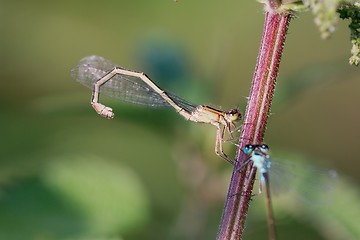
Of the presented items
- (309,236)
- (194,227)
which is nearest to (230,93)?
(309,236)

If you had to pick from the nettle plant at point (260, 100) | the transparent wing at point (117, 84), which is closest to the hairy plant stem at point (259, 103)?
the nettle plant at point (260, 100)

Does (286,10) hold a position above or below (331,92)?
below

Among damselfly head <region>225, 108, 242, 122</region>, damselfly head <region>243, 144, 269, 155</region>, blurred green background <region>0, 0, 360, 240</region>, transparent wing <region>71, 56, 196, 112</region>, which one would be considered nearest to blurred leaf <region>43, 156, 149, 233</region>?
blurred green background <region>0, 0, 360, 240</region>

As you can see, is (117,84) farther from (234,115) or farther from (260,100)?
(260,100)

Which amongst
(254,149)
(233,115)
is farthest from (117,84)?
(254,149)

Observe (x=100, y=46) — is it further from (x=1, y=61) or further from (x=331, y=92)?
(x=331, y=92)

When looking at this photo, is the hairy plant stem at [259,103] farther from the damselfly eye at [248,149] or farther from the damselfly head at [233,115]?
the damselfly head at [233,115]

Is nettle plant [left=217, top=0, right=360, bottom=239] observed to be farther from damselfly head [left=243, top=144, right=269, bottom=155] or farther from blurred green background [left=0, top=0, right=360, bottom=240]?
blurred green background [left=0, top=0, right=360, bottom=240]
